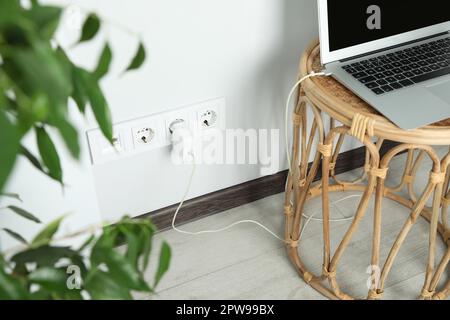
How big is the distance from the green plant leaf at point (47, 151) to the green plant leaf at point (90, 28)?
0.12m

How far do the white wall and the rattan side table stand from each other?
14 cm

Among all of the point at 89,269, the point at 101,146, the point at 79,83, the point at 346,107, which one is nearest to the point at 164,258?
the point at 89,269

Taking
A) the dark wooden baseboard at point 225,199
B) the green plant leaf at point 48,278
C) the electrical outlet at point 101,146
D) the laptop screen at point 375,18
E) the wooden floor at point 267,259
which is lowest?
the wooden floor at point 267,259

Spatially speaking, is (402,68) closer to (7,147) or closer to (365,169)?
(365,169)

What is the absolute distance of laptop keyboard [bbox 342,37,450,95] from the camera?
1003 millimetres

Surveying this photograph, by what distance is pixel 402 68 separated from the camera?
3.43 feet

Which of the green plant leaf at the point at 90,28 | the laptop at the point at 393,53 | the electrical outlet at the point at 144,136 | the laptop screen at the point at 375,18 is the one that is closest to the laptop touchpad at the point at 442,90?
the laptop at the point at 393,53

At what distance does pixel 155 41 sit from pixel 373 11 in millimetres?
450

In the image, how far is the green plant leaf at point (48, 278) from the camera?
0.46m

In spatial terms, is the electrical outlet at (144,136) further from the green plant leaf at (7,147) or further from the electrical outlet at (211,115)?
the green plant leaf at (7,147)

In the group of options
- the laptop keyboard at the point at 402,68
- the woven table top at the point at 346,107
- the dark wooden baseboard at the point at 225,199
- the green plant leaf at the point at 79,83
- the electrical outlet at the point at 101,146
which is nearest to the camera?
the green plant leaf at the point at 79,83

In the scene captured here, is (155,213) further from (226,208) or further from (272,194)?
(272,194)

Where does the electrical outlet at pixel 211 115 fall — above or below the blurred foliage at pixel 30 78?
below

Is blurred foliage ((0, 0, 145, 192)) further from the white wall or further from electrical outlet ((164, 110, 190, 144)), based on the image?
electrical outlet ((164, 110, 190, 144))
